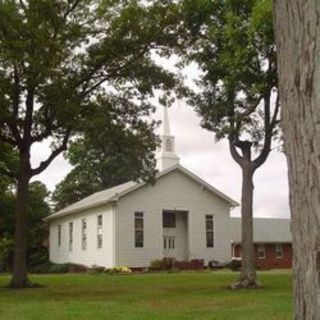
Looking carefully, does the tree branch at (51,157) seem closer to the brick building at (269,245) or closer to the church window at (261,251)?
the brick building at (269,245)

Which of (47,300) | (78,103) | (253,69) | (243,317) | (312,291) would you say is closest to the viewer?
(312,291)

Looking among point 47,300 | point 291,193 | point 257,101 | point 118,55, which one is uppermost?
point 118,55

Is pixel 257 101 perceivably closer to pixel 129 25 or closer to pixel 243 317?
pixel 129 25

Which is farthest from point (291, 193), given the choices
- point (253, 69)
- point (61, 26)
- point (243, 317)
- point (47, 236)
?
point (47, 236)

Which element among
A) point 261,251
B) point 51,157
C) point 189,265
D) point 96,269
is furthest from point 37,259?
point 51,157

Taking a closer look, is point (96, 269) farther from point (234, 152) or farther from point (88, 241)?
point (234, 152)

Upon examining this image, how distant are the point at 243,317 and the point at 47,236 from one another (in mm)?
48994

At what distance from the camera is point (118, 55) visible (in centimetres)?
2791

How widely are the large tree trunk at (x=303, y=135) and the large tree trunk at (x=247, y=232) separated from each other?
20.8 metres

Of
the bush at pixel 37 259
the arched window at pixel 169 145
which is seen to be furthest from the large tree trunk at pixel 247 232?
the bush at pixel 37 259

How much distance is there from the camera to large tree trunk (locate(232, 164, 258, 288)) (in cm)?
2422

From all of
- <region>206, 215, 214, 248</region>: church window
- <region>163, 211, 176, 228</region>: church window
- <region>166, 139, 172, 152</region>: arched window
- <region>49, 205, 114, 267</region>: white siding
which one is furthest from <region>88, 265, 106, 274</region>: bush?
<region>166, 139, 172, 152</region>: arched window

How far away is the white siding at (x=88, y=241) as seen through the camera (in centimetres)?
4712

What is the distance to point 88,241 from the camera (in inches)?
1982
